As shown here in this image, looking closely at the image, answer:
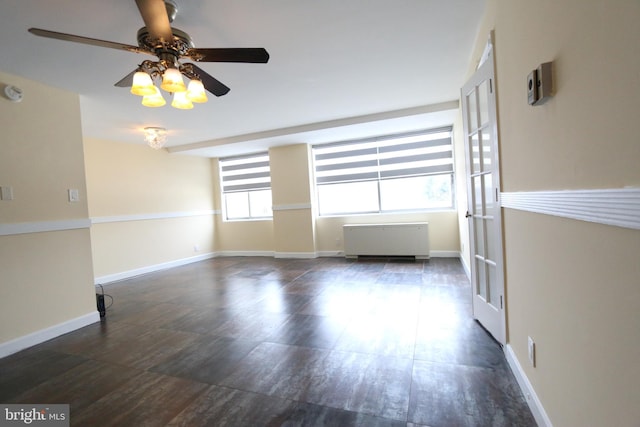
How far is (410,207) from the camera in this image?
5.56 m

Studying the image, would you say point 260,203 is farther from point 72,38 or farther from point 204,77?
point 72,38

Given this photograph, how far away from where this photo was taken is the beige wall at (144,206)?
15.6 feet

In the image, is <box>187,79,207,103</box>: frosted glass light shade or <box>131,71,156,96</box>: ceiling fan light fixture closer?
<box>131,71,156,96</box>: ceiling fan light fixture

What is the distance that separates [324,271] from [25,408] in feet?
11.7

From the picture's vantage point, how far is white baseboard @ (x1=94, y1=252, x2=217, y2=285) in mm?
4773

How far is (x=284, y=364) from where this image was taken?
6.77 feet

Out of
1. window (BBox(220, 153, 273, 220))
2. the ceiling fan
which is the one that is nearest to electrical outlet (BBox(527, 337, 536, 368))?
the ceiling fan

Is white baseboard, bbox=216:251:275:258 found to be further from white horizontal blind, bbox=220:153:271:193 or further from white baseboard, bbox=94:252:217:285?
white horizontal blind, bbox=220:153:271:193

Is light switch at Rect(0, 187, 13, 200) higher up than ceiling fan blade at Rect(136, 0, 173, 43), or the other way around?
ceiling fan blade at Rect(136, 0, 173, 43)

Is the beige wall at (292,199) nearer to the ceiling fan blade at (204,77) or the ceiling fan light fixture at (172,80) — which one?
the ceiling fan blade at (204,77)

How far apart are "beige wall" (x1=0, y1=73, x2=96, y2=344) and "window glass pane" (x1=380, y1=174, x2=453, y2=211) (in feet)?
15.4

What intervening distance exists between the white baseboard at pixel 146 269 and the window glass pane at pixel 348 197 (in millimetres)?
2954

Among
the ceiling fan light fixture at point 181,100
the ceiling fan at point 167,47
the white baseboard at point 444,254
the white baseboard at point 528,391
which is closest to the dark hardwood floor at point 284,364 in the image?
the white baseboard at point 528,391

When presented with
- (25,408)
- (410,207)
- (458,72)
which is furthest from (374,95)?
(25,408)
